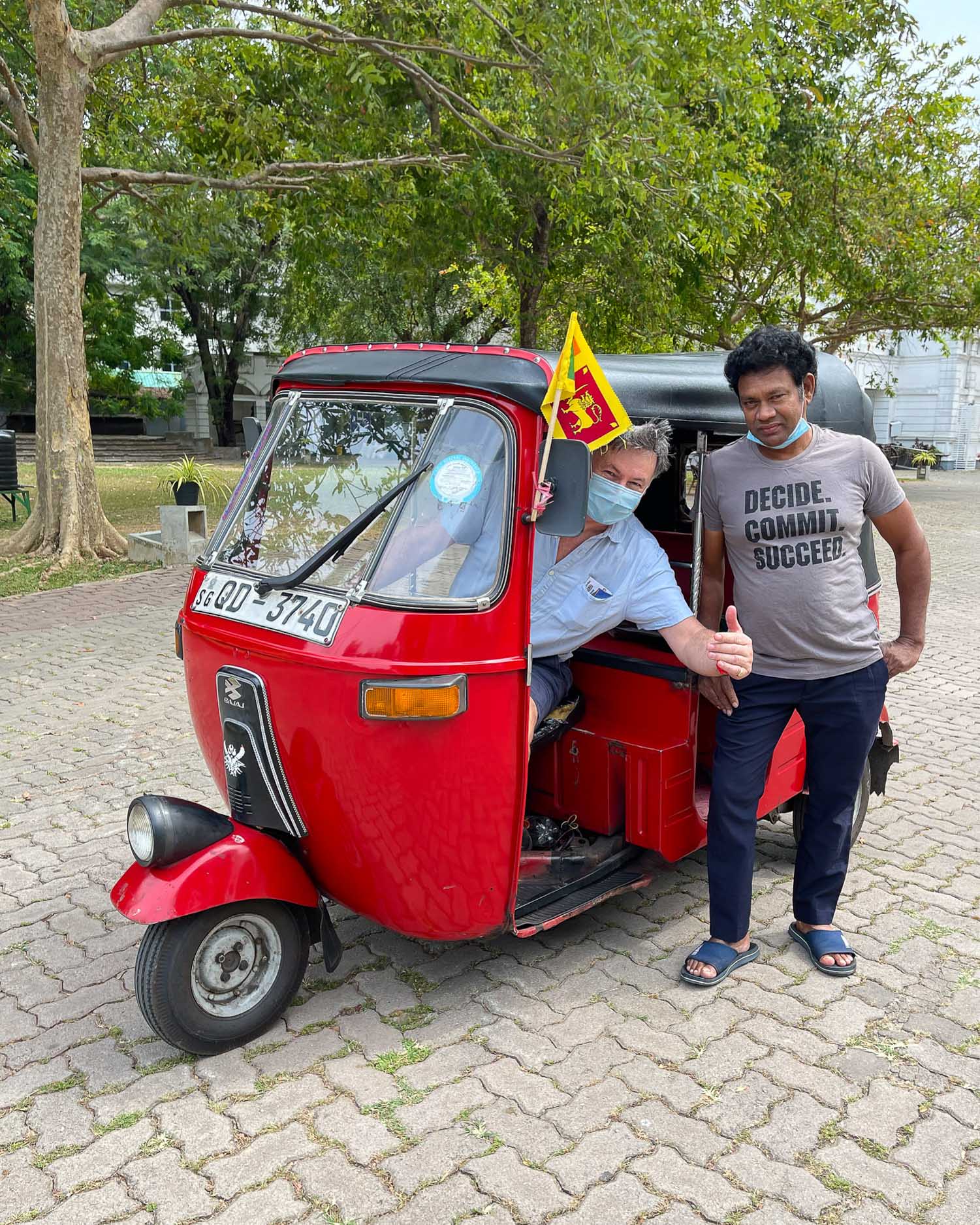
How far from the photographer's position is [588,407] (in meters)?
3.08

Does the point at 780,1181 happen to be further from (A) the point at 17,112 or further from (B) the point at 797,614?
(A) the point at 17,112

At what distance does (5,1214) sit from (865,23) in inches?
806

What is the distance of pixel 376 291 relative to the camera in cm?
2458

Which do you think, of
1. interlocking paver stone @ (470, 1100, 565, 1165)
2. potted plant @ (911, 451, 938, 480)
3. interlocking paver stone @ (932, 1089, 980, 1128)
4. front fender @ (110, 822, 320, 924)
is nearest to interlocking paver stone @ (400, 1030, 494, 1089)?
interlocking paver stone @ (470, 1100, 565, 1165)

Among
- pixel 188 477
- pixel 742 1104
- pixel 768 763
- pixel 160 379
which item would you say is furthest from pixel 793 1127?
pixel 160 379

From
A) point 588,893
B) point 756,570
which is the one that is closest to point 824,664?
point 756,570

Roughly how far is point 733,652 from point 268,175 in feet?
41.8

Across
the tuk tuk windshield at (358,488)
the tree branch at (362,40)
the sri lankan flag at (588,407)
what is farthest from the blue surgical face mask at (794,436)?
the tree branch at (362,40)

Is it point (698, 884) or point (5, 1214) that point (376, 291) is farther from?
point (5, 1214)

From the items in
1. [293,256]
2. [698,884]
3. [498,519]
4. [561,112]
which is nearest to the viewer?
[498,519]

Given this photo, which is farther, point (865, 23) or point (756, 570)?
point (865, 23)

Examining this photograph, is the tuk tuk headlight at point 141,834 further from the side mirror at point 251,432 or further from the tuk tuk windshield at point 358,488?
the side mirror at point 251,432

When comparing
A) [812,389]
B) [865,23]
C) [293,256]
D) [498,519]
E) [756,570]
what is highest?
[865,23]

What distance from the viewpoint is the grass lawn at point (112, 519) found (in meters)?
11.4
